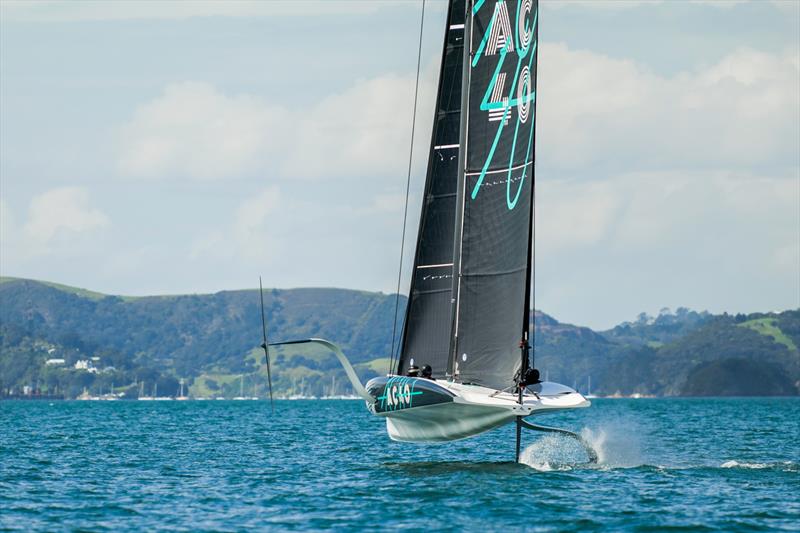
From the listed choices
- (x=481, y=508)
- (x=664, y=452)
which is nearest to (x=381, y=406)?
(x=481, y=508)

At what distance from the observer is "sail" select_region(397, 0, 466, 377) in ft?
137

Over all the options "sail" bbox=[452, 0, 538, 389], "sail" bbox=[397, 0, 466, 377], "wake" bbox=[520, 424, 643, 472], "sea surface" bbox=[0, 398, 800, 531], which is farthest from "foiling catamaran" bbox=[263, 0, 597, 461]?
"wake" bbox=[520, 424, 643, 472]

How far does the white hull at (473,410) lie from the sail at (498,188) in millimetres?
1124

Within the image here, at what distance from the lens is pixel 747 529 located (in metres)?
30.6

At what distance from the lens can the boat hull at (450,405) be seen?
121 ft

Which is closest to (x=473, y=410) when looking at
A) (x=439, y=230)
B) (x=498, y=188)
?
(x=498, y=188)

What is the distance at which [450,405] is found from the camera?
37.1 meters

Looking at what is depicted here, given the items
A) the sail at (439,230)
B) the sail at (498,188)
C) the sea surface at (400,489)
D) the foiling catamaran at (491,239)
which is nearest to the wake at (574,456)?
the sea surface at (400,489)

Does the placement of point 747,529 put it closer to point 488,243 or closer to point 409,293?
point 488,243

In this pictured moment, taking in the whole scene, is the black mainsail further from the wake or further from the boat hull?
the wake

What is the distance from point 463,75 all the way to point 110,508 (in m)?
15.5

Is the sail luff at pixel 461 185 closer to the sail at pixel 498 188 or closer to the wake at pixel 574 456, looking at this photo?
the sail at pixel 498 188

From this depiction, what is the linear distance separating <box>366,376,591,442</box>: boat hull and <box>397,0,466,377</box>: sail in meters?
2.49

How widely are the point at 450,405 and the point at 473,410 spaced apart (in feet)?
2.32
